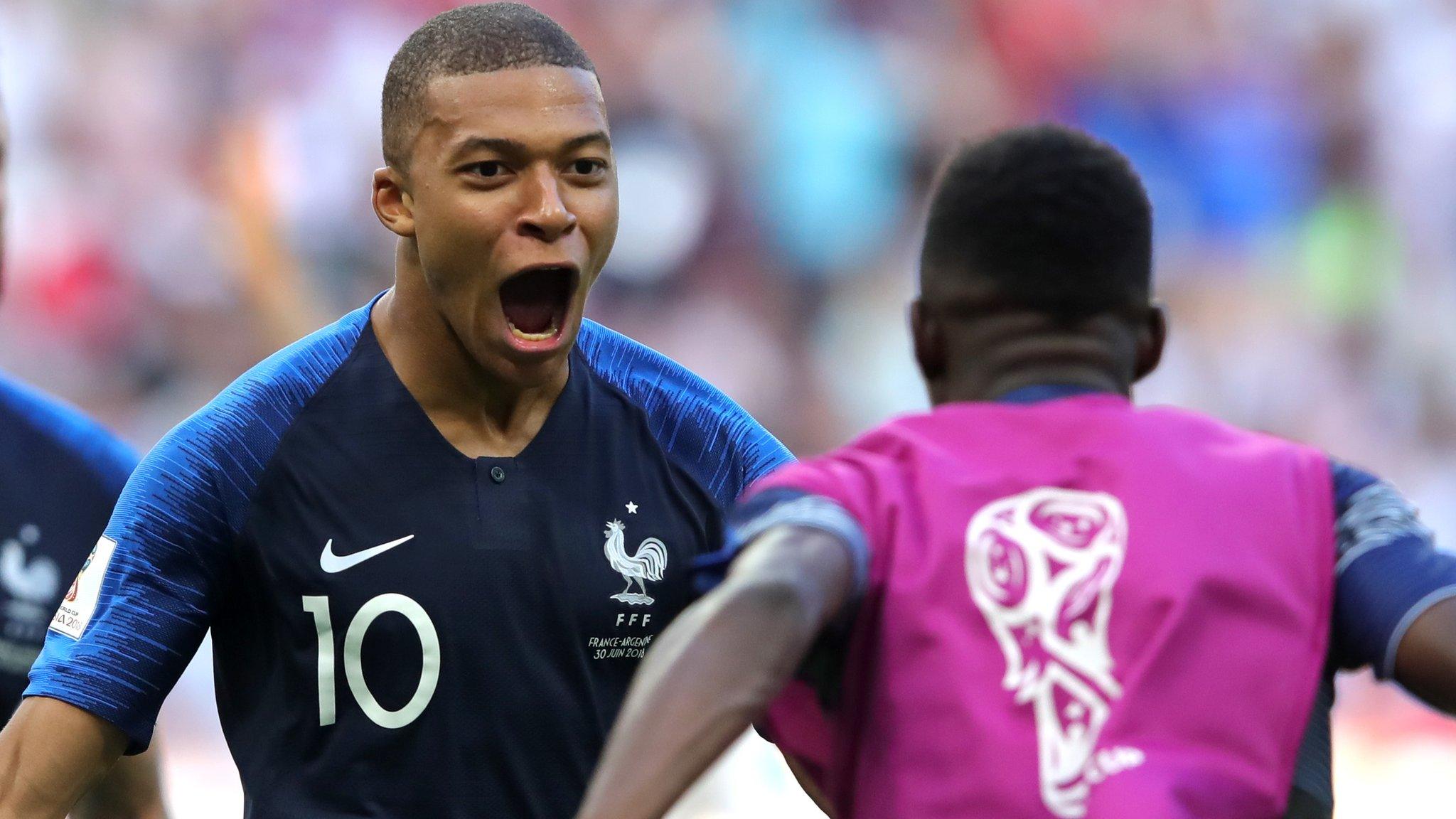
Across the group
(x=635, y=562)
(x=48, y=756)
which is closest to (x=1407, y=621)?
(x=635, y=562)

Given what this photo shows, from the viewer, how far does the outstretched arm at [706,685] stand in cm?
219

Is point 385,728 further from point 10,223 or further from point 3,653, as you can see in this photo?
point 10,223

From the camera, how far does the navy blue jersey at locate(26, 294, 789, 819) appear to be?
3.49 m

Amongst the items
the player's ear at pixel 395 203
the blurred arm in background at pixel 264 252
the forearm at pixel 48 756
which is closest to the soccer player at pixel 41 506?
the forearm at pixel 48 756

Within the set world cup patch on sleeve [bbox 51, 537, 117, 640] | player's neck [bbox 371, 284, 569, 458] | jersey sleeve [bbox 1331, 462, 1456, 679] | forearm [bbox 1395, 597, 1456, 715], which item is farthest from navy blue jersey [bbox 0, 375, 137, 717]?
forearm [bbox 1395, 597, 1456, 715]

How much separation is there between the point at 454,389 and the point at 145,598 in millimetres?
662

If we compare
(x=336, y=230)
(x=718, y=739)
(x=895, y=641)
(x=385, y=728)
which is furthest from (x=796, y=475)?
(x=336, y=230)

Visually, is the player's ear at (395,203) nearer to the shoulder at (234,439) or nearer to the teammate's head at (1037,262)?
the shoulder at (234,439)

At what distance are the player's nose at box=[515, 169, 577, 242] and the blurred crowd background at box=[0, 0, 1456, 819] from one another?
18.5 ft

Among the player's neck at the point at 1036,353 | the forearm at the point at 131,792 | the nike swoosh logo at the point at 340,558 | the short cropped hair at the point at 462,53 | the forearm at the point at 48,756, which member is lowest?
the forearm at the point at 131,792

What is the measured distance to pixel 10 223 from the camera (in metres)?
9.77

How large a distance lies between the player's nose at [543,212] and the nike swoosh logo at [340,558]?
2.00ft

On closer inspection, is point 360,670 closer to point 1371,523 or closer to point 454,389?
point 454,389

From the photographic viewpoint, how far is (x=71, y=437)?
4.70 m
